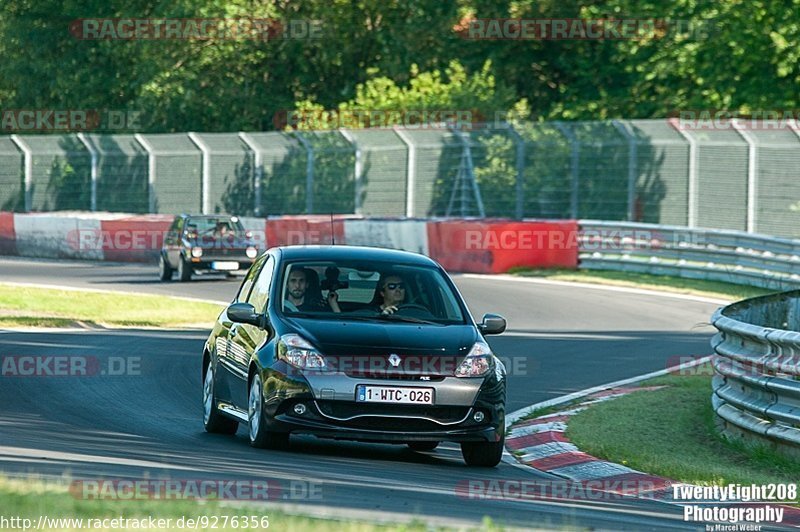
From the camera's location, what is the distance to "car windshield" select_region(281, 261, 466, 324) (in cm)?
1173

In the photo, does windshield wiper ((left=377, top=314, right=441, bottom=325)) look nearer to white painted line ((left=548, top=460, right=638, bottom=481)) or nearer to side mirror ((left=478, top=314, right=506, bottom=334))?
side mirror ((left=478, top=314, right=506, bottom=334))

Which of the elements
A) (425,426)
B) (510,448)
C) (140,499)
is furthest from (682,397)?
(140,499)

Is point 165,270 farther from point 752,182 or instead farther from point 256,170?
point 752,182

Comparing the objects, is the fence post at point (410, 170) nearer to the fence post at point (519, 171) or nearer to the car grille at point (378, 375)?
the fence post at point (519, 171)

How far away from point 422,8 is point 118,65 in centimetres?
1435

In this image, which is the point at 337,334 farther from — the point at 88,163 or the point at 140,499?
the point at 88,163

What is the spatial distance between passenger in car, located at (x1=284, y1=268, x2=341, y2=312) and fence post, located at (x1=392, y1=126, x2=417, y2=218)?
2616cm

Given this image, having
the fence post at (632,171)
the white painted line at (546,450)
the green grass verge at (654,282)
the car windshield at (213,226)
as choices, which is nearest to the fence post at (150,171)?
the car windshield at (213,226)

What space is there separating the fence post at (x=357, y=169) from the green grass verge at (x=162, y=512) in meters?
31.2

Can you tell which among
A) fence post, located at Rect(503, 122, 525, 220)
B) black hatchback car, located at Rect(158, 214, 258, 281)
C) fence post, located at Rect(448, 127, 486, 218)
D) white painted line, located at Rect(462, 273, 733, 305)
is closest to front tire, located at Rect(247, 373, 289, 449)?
white painted line, located at Rect(462, 273, 733, 305)

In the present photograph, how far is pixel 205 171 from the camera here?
42719 millimetres

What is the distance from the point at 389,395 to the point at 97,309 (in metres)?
15.7

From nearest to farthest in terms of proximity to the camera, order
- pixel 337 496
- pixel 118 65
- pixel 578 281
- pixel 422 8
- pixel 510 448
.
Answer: pixel 337 496 → pixel 510 448 → pixel 578 281 → pixel 422 8 → pixel 118 65

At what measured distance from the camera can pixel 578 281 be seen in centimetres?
3181
